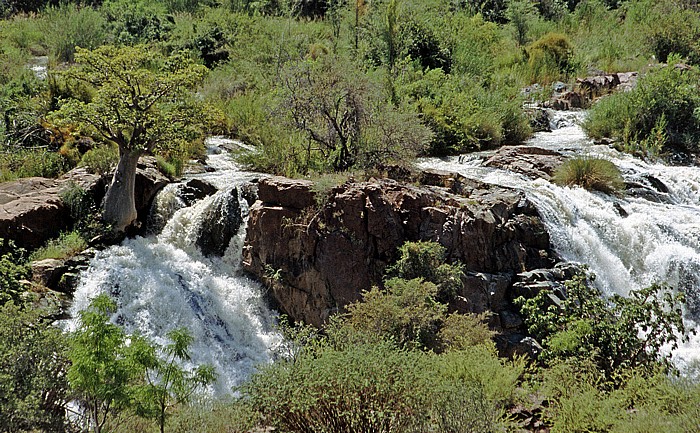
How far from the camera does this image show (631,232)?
38.3ft

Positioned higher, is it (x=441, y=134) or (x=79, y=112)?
(x=79, y=112)

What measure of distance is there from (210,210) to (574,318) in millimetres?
7931

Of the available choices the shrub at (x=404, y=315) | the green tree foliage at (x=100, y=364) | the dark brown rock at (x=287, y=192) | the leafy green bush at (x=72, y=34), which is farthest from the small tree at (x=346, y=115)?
the leafy green bush at (x=72, y=34)

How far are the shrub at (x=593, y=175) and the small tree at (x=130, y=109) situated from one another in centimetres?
944

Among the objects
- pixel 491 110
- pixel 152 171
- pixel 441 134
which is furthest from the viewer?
pixel 491 110

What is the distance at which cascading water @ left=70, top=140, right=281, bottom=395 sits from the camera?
984cm

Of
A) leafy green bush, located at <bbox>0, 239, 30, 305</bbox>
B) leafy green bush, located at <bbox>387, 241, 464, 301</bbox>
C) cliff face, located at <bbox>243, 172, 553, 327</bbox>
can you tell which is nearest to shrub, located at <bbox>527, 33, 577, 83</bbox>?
cliff face, located at <bbox>243, 172, 553, 327</bbox>

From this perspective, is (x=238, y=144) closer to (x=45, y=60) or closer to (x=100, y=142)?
(x=100, y=142)

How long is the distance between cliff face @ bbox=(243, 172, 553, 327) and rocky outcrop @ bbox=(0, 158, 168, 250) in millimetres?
2977

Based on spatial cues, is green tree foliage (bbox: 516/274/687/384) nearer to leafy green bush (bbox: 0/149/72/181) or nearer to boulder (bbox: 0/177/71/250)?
boulder (bbox: 0/177/71/250)

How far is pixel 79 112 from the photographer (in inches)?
436

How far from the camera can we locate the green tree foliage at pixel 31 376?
4.93 m

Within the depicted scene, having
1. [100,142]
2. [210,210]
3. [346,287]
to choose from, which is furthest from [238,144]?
[346,287]

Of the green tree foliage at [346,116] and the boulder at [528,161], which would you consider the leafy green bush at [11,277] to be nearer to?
the green tree foliage at [346,116]
